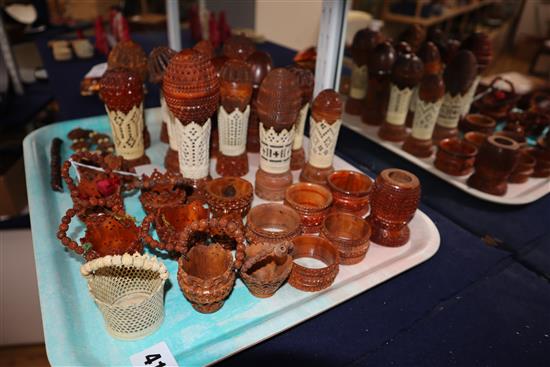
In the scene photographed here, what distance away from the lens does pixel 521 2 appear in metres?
5.30

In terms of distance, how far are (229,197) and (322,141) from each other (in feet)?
0.94

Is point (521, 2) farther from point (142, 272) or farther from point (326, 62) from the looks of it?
point (142, 272)

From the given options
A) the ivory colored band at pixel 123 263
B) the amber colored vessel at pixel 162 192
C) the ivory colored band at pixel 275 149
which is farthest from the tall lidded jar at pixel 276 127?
the ivory colored band at pixel 123 263

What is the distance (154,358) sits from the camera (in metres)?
0.67

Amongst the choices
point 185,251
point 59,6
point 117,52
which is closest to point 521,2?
point 59,6

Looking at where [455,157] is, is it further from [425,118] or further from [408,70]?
[408,70]

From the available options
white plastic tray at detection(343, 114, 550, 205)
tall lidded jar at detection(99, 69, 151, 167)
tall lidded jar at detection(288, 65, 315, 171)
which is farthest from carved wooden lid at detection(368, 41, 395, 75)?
tall lidded jar at detection(99, 69, 151, 167)

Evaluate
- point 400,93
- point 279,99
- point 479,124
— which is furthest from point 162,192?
point 479,124

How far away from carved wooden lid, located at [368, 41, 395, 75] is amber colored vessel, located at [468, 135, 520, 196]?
1.29ft

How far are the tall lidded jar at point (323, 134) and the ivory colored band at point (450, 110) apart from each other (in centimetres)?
49

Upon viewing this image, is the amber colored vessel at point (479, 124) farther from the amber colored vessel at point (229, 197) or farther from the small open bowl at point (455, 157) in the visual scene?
the amber colored vessel at point (229, 197)

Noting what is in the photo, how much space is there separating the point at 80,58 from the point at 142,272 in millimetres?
1741

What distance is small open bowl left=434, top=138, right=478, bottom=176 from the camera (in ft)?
4.00

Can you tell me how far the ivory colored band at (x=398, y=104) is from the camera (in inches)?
51.5
